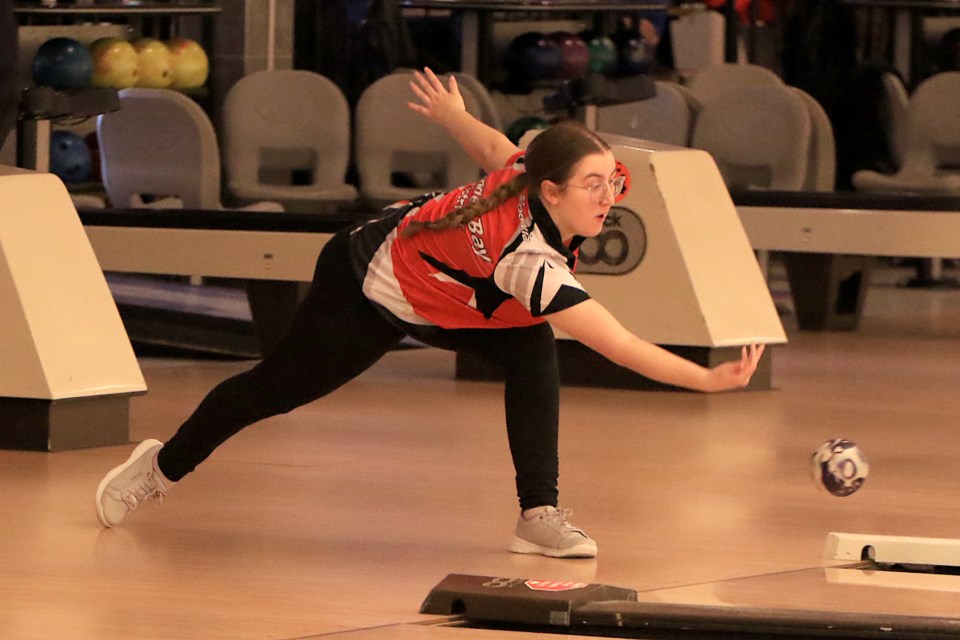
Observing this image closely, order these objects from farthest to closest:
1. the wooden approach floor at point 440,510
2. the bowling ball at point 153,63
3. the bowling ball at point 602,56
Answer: the bowling ball at point 602,56, the bowling ball at point 153,63, the wooden approach floor at point 440,510

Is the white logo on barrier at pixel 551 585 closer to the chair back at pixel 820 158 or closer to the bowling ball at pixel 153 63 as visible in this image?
the chair back at pixel 820 158

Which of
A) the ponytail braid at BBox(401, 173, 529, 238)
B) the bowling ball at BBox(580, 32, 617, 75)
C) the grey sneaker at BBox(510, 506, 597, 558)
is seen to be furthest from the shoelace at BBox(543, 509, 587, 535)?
the bowling ball at BBox(580, 32, 617, 75)

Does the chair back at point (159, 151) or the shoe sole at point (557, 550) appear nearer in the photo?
the shoe sole at point (557, 550)

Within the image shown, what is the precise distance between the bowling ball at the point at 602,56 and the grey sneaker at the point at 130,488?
7.59 m

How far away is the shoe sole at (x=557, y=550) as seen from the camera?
3848mm

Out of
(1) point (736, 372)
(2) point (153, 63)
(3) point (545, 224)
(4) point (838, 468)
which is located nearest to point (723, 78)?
(2) point (153, 63)

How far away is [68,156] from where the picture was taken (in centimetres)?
954

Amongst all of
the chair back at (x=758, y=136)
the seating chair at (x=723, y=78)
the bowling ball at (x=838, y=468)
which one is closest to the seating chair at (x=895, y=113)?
the seating chair at (x=723, y=78)

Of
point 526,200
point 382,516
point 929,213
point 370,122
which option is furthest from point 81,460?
point 370,122

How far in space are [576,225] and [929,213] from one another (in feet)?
15.2

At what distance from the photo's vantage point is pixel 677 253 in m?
6.18

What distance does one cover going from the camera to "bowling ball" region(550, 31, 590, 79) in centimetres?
1117

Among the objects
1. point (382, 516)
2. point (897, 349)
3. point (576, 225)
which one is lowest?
point (897, 349)

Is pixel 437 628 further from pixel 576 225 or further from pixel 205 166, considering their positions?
pixel 205 166
